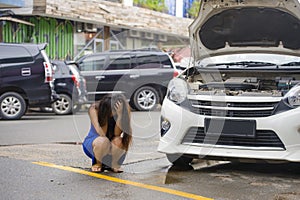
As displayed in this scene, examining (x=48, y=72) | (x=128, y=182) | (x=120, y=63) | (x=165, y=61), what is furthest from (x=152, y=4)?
(x=128, y=182)

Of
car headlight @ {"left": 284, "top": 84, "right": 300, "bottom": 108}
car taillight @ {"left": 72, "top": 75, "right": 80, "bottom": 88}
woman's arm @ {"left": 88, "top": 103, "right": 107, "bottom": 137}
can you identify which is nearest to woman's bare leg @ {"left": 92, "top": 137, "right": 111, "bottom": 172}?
woman's arm @ {"left": 88, "top": 103, "right": 107, "bottom": 137}

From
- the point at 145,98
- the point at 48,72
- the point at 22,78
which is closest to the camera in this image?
the point at 22,78

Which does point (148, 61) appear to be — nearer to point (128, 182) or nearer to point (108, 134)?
point (108, 134)

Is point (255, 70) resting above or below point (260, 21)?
below

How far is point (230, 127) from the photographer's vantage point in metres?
6.14

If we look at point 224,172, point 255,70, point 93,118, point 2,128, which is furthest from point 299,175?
point 2,128

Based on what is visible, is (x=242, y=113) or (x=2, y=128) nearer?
(x=242, y=113)

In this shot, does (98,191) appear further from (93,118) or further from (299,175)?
(299,175)

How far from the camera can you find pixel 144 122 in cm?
1300

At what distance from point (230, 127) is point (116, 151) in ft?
4.65

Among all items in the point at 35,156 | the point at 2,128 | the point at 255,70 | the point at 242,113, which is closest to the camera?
the point at 242,113

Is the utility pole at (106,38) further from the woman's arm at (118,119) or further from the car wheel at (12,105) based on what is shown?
the woman's arm at (118,119)

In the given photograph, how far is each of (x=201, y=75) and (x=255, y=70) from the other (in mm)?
731

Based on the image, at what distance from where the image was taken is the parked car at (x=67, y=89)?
15453 mm
